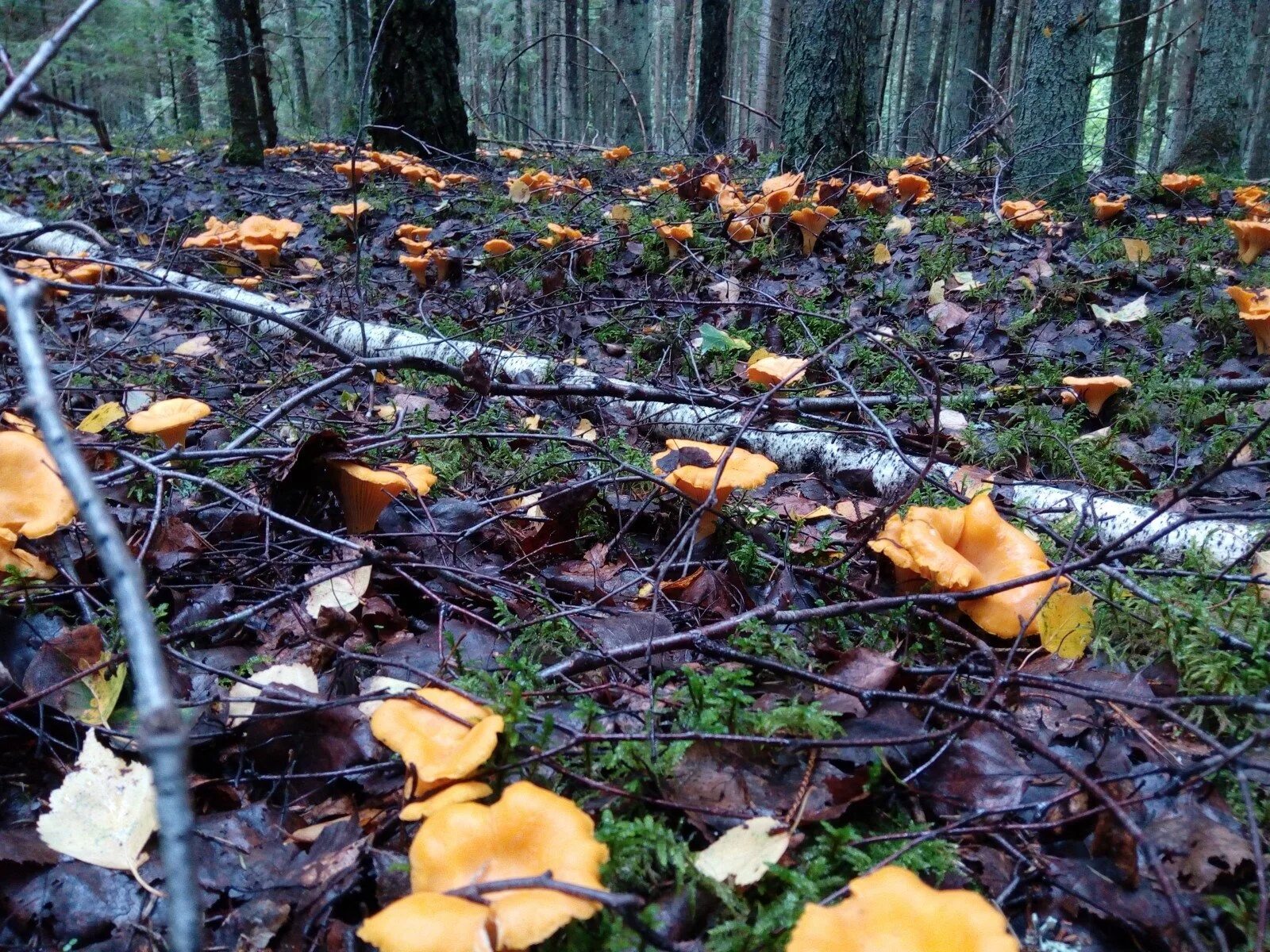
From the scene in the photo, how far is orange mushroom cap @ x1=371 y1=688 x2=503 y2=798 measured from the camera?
1330mm

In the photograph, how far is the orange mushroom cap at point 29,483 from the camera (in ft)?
6.11

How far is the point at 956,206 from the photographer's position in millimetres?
6527

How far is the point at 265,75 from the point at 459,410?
23.7 feet

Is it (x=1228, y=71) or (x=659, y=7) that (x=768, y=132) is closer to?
(x=1228, y=71)

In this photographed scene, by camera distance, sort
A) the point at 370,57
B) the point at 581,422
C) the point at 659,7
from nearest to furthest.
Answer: the point at 370,57 < the point at 581,422 < the point at 659,7

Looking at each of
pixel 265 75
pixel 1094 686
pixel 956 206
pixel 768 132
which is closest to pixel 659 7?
pixel 768 132

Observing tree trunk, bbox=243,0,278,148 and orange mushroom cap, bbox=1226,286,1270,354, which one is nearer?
orange mushroom cap, bbox=1226,286,1270,354

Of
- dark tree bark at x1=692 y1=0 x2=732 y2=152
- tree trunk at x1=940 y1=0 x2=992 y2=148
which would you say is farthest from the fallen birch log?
tree trunk at x1=940 y1=0 x2=992 y2=148

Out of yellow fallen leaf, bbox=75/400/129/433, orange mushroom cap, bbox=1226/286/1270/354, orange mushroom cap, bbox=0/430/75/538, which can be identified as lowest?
yellow fallen leaf, bbox=75/400/129/433

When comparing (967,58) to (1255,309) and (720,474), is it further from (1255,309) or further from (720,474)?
(720,474)

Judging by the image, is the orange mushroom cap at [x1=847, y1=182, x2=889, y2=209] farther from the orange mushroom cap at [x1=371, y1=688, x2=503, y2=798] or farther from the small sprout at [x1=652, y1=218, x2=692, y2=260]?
the orange mushroom cap at [x1=371, y1=688, x2=503, y2=798]

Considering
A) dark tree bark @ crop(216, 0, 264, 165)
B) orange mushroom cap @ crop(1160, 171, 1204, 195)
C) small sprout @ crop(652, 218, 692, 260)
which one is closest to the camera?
small sprout @ crop(652, 218, 692, 260)

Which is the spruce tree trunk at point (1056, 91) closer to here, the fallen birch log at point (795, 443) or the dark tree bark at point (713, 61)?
the fallen birch log at point (795, 443)

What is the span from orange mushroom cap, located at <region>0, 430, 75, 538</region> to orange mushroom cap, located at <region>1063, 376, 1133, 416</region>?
3.48 metres
